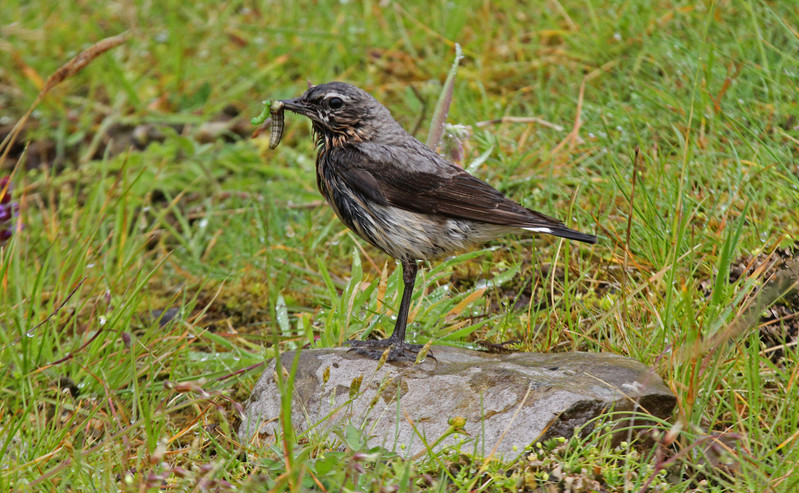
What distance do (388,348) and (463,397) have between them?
59cm

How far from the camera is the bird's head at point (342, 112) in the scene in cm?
468

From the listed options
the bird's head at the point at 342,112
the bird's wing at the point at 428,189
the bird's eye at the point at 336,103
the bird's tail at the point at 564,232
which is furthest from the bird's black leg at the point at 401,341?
the bird's eye at the point at 336,103

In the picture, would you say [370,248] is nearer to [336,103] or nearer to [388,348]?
[336,103]

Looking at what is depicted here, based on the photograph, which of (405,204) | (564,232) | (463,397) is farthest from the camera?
(405,204)

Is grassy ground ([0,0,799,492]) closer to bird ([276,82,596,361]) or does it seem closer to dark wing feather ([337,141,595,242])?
bird ([276,82,596,361])

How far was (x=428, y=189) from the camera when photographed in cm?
445

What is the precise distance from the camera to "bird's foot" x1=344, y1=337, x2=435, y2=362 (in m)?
4.12

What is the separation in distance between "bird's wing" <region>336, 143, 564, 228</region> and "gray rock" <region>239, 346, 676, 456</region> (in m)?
0.77

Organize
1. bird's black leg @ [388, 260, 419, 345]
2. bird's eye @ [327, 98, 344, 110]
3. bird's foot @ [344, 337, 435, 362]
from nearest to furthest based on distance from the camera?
bird's foot @ [344, 337, 435, 362]
bird's black leg @ [388, 260, 419, 345]
bird's eye @ [327, 98, 344, 110]

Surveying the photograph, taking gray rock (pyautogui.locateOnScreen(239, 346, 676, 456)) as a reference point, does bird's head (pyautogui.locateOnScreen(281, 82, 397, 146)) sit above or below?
above

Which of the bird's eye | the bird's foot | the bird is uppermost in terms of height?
the bird's eye

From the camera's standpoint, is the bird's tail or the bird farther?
the bird

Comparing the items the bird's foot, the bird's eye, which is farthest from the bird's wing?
the bird's foot

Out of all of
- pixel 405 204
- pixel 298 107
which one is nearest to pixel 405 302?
pixel 405 204
